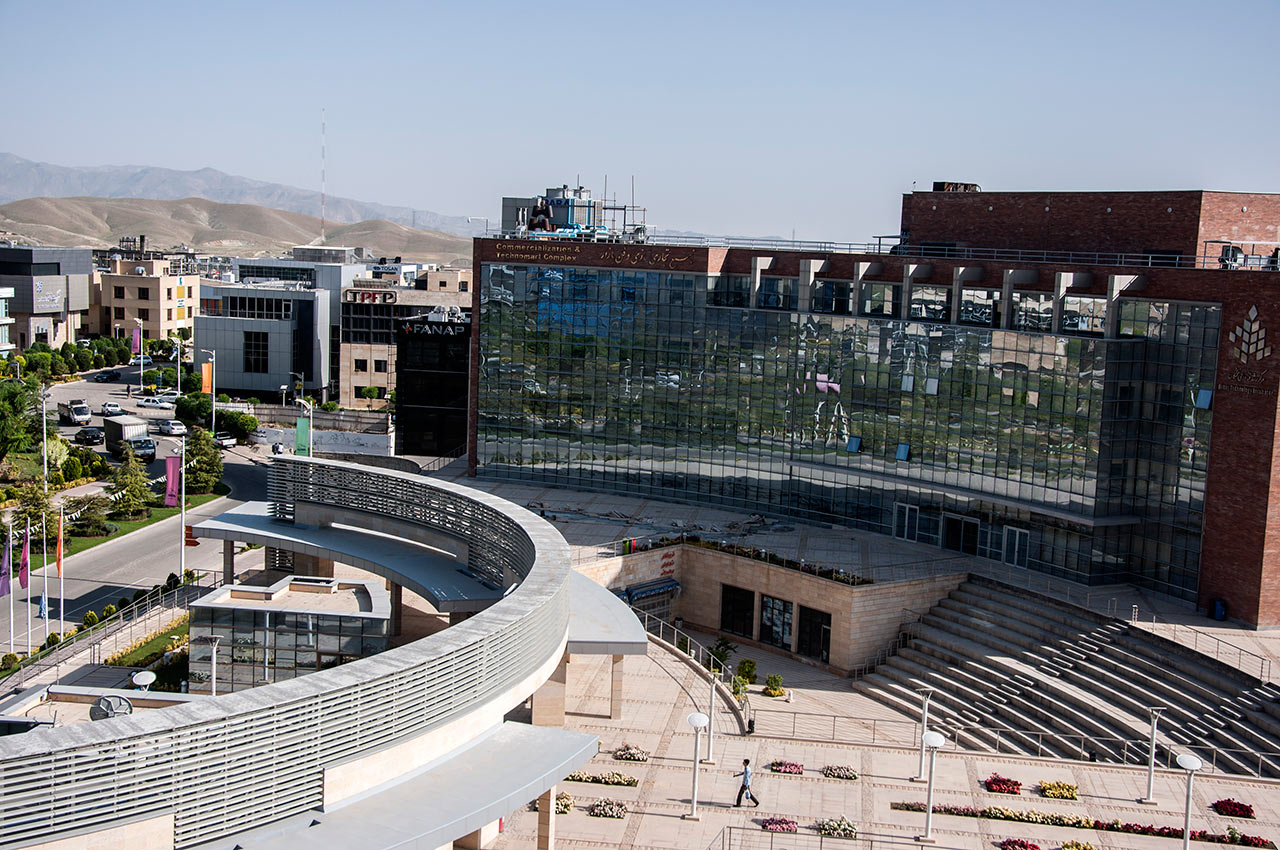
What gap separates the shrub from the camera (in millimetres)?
32906

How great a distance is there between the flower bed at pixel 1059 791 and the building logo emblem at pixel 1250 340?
18.8 meters

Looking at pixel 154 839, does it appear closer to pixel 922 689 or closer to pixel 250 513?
pixel 250 513

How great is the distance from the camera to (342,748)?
23.3m

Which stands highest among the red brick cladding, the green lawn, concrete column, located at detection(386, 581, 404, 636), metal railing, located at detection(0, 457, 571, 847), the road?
the red brick cladding

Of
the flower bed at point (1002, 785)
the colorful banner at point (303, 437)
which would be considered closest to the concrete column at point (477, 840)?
the flower bed at point (1002, 785)

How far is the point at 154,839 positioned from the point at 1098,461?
39.2 meters

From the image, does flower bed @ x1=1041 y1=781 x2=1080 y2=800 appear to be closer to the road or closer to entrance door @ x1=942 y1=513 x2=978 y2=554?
entrance door @ x1=942 y1=513 x2=978 y2=554

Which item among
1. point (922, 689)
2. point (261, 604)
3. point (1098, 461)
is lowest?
point (922, 689)

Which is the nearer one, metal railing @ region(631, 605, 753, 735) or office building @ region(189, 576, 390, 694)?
office building @ region(189, 576, 390, 694)

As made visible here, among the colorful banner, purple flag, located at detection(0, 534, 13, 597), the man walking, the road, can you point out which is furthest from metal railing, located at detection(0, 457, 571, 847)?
the road

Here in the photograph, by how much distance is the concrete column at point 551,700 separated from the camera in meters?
34.6

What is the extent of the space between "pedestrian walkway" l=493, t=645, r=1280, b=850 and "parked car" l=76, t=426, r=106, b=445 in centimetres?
6007

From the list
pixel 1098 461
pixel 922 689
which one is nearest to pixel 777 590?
pixel 922 689

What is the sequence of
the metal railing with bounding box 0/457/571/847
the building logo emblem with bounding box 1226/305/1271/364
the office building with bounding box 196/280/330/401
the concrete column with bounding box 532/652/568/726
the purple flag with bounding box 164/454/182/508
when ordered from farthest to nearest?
the office building with bounding box 196/280/330/401 → the purple flag with bounding box 164/454/182/508 → the building logo emblem with bounding box 1226/305/1271/364 → the concrete column with bounding box 532/652/568/726 → the metal railing with bounding box 0/457/571/847
